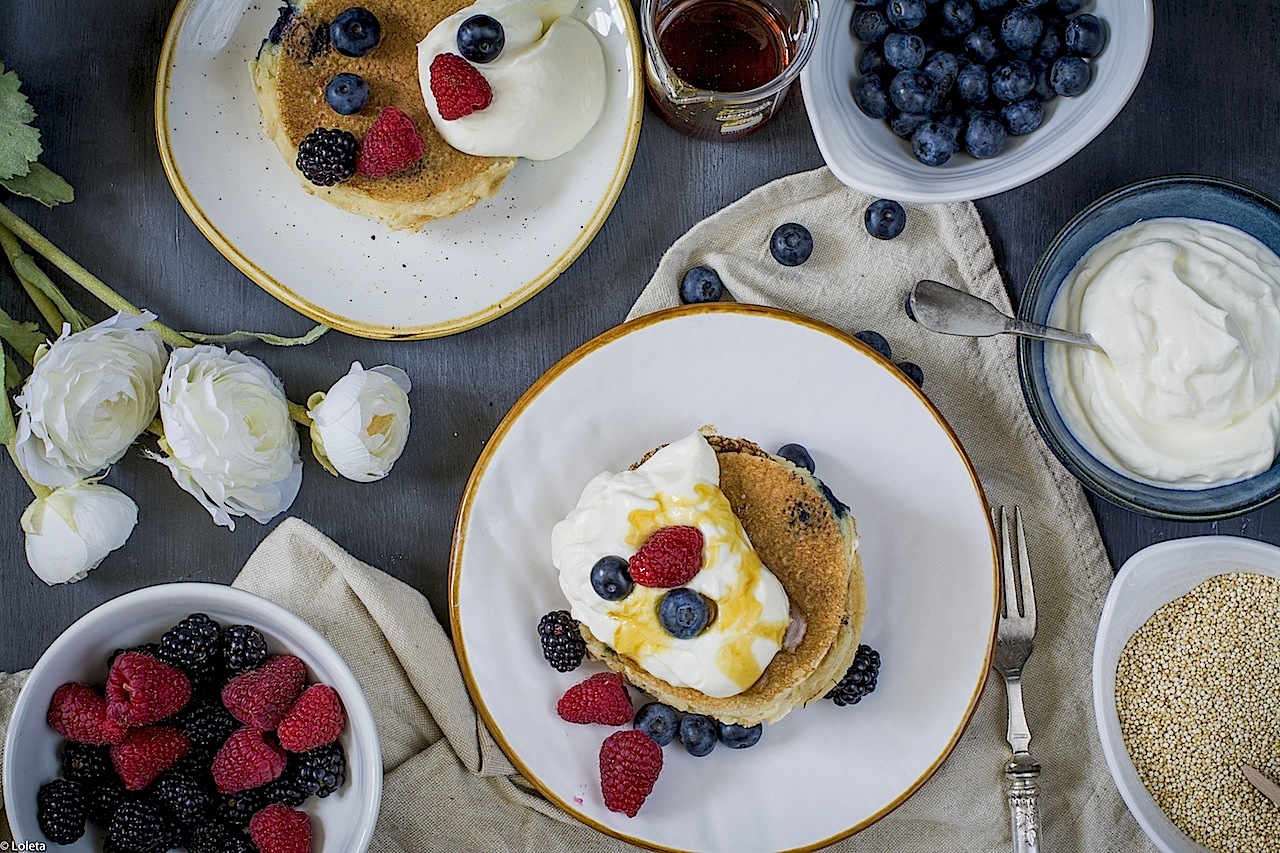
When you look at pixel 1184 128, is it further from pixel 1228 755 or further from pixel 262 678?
pixel 262 678

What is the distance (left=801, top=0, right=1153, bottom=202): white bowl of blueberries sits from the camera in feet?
5.82

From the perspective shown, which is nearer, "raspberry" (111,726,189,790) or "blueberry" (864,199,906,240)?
"raspberry" (111,726,189,790)

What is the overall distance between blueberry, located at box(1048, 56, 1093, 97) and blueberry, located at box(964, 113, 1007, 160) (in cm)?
10

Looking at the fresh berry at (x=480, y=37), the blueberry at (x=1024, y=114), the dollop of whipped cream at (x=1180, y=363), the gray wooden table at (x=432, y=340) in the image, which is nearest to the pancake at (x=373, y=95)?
the fresh berry at (x=480, y=37)

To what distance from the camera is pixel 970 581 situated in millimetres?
1883

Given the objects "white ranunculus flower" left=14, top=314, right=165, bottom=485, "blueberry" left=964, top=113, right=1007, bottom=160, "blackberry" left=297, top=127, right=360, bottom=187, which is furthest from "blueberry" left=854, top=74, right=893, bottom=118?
"white ranunculus flower" left=14, top=314, right=165, bottom=485

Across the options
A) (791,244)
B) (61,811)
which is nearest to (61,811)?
(61,811)

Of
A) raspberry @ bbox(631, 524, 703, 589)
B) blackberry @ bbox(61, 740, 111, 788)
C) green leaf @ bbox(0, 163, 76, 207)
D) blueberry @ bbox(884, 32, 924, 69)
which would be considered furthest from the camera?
green leaf @ bbox(0, 163, 76, 207)

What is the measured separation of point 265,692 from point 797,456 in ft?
2.98

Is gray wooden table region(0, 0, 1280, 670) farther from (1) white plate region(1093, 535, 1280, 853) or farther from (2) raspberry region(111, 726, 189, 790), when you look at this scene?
(2) raspberry region(111, 726, 189, 790)

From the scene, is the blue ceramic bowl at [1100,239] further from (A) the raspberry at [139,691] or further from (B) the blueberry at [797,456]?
(A) the raspberry at [139,691]

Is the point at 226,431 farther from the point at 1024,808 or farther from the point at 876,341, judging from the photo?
the point at 1024,808

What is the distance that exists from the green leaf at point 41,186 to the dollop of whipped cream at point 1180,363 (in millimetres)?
1706

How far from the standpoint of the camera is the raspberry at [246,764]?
165 cm
